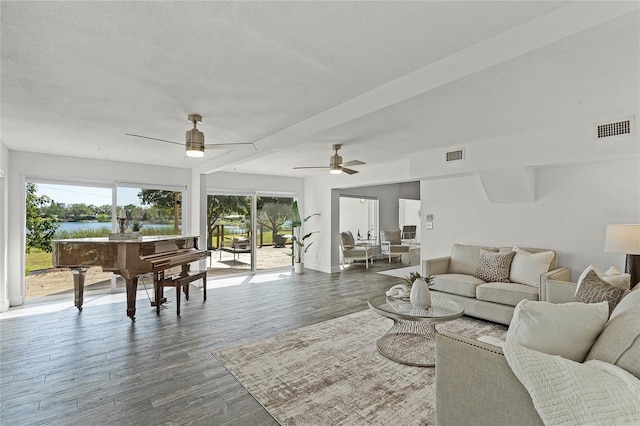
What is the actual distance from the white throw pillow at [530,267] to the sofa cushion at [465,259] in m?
0.50

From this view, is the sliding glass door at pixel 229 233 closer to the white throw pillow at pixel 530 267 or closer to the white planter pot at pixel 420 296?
the white planter pot at pixel 420 296

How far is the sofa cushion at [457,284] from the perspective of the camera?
4.30 meters

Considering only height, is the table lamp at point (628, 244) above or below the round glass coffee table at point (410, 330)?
above

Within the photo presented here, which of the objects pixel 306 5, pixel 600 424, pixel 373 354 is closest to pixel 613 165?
pixel 373 354

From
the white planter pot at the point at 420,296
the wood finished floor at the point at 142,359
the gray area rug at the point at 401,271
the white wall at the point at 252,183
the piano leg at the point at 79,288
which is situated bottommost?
the gray area rug at the point at 401,271

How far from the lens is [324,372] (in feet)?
9.24

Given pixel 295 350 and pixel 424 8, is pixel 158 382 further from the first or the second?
pixel 424 8

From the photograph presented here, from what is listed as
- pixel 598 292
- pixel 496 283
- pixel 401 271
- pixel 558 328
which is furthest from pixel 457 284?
pixel 401 271

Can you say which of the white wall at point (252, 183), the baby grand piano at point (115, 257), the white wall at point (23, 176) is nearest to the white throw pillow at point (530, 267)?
the baby grand piano at point (115, 257)

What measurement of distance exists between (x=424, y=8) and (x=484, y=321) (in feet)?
12.7

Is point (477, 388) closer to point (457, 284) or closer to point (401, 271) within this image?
point (457, 284)

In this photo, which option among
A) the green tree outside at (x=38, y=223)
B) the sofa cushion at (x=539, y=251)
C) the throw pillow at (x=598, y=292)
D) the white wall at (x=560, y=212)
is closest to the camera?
the throw pillow at (x=598, y=292)

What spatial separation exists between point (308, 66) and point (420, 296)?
2397 millimetres

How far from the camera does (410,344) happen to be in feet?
11.2
